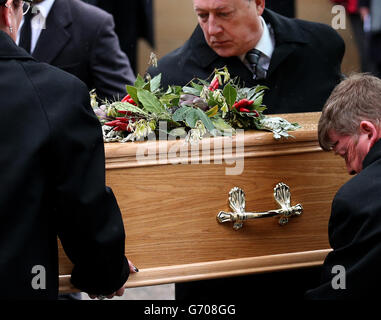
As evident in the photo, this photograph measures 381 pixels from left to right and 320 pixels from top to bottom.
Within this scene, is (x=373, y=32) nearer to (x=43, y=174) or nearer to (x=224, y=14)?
(x=224, y=14)

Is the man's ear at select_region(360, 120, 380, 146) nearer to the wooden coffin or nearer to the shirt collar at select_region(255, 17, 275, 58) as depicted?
the wooden coffin

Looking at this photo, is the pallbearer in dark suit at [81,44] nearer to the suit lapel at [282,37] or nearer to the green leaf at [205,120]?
the suit lapel at [282,37]

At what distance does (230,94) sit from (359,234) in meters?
0.82

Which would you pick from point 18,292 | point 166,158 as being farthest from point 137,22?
point 18,292

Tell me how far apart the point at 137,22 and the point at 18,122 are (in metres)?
2.46

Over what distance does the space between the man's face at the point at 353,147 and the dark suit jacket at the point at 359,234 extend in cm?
7

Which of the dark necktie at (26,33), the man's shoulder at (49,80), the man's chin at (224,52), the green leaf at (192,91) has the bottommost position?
the dark necktie at (26,33)

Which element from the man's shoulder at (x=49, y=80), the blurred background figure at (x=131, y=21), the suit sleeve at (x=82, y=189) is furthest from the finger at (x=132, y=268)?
the blurred background figure at (x=131, y=21)

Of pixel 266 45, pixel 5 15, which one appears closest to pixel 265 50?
→ pixel 266 45

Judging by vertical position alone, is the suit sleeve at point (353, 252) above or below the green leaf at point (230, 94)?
below

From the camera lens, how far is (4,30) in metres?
2.09

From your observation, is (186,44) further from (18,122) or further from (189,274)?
(18,122)

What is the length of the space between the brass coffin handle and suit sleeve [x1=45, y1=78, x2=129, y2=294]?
1.86ft

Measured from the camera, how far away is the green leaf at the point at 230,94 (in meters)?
2.78
